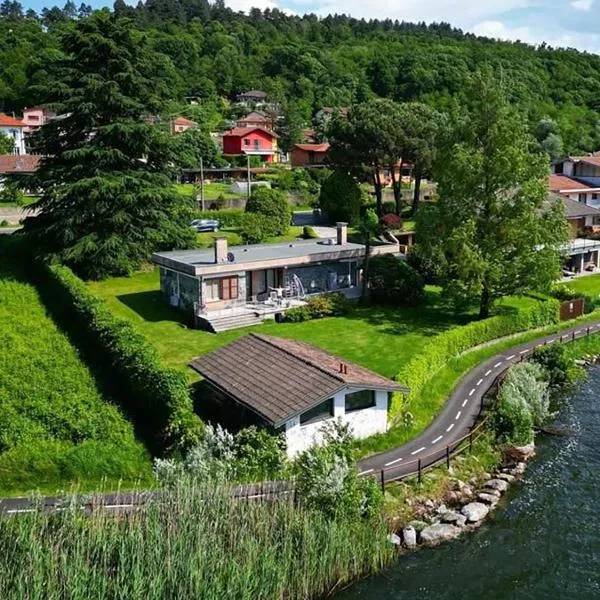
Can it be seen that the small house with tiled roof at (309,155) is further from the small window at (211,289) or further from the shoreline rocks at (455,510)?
the shoreline rocks at (455,510)

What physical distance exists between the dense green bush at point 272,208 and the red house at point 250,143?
143ft

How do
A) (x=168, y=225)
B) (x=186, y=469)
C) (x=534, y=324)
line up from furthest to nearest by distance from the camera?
(x=168, y=225) → (x=534, y=324) → (x=186, y=469)

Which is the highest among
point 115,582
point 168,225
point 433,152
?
point 433,152

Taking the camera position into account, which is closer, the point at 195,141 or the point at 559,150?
the point at 195,141

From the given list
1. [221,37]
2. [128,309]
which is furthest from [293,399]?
[221,37]

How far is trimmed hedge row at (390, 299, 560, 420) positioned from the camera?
90.5 feet

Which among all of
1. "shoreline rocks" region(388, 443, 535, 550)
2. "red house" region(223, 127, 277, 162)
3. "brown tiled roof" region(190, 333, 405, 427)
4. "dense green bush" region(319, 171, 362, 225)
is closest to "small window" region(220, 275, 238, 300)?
"brown tiled roof" region(190, 333, 405, 427)

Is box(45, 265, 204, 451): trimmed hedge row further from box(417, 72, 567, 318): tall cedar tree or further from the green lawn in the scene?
box(417, 72, 567, 318): tall cedar tree

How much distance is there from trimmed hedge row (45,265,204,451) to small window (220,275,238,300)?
6.55 m

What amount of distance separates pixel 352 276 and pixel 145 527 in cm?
2866

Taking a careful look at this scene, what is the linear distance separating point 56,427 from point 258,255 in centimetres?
2014

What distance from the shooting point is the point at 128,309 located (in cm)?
3997

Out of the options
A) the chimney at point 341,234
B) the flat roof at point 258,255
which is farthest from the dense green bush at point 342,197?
the chimney at point 341,234

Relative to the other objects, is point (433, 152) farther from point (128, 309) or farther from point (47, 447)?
point (47, 447)
